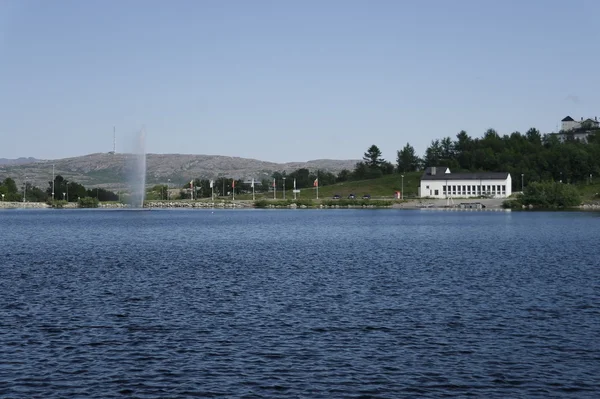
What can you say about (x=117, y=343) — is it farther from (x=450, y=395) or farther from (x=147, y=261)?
(x=147, y=261)

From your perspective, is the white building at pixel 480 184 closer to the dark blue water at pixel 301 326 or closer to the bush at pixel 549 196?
the bush at pixel 549 196

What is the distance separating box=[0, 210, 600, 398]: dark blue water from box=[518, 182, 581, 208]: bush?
396 feet

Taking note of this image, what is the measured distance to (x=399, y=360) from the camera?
24109 millimetres

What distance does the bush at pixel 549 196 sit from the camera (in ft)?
577

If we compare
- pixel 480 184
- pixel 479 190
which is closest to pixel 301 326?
Answer: pixel 480 184

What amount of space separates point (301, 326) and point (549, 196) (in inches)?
6194

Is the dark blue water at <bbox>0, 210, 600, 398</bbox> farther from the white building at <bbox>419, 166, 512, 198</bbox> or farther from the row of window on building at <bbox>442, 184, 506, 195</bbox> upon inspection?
the row of window on building at <bbox>442, 184, 506, 195</bbox>

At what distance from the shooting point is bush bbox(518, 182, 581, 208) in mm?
175750

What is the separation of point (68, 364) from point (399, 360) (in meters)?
10.3

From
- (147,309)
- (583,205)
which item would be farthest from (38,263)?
(583,205)

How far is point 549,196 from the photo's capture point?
175750 millimetres

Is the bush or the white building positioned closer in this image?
the bush

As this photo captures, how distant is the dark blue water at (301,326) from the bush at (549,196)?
121m

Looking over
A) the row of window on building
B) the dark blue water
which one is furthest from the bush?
the dark blue water
